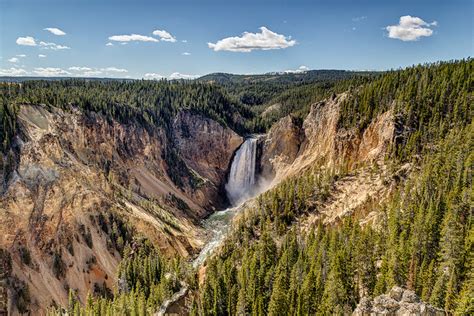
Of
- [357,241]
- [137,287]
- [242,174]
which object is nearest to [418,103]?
[357,241]

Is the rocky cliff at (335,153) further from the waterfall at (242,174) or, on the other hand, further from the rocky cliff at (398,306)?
the rocky cliff at (398,306)

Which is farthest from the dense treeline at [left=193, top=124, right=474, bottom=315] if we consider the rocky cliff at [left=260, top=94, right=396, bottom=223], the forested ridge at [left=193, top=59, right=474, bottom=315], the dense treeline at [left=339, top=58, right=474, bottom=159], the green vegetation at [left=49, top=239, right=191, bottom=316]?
the rocky cliff at [left=260, top=94, right=396, bottom=223]

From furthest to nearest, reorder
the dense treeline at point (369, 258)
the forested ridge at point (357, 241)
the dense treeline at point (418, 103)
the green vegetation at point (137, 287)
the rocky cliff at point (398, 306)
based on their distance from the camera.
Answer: the dense treeline at point (418, 103) < the green vegetation at point (137, 287) < the forested ridge at point (357, 241) < the dense treeline at point (369, 258) < the rocky cliff at point (398, 306)

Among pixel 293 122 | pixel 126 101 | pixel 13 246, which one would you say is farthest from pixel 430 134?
pixel 126 101

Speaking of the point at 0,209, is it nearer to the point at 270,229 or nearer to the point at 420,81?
the point at 270,229

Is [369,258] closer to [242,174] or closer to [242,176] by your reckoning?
[242,176]

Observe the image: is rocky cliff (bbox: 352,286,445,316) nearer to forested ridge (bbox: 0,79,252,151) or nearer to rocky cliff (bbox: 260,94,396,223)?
rocky cliff (bbox: 260,94,396,223)

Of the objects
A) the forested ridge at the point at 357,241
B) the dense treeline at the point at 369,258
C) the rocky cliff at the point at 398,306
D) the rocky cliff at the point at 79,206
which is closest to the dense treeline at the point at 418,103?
the forested ridge at the point at 357,241
